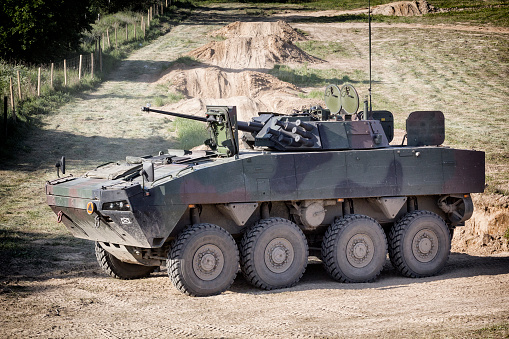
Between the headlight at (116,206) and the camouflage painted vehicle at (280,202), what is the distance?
1 centimetres

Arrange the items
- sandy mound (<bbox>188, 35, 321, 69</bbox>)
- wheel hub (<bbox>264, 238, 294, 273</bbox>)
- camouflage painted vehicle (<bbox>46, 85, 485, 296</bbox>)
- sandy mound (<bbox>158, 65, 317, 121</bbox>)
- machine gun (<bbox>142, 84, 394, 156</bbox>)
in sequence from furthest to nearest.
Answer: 1. sandy mound (<bbox>188, 35, 321, 69</bbox>)
2. sandy mound (<bbox>158, 65, 317, 121</bbox>)
3. machine gun (<bbox>142, 84, 394, 156</bbox>)
4. wheel hub (<bbox>264, 238, 294, 273</bbox>)
5. camouflage painted vehicle (<bbox>46, 85, 485, 296</bbox>)

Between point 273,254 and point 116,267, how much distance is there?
8.79 ft

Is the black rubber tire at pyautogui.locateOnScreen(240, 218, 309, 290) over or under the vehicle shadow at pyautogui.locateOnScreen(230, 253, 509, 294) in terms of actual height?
over

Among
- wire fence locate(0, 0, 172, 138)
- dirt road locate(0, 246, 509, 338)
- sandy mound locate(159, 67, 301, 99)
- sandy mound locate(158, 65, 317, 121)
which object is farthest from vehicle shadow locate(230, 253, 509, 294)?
sandy mound locate(159, 67, 301, 99)

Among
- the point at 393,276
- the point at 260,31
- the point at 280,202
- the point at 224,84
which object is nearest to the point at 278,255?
the point at 280,202

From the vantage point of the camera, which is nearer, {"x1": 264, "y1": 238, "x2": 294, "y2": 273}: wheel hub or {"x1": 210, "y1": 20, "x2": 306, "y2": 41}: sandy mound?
{"x1": 264, "y1": 238, "x2": 294, "y2": 273}: wheel hub

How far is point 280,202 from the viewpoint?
450 inches

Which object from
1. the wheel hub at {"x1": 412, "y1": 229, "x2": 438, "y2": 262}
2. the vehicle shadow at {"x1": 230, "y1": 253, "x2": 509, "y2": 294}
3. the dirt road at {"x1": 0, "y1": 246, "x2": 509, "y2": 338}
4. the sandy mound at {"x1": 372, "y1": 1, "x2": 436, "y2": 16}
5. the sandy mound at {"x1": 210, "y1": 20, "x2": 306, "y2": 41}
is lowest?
the vehicle shadow at {"x1": 230, "y1": 253, "x2": 509, "y2": 294}

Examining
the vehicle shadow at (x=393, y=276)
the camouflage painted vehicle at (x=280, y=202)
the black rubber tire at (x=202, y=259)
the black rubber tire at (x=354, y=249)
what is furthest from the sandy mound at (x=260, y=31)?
the black rubber tire at (x=202, y=259)

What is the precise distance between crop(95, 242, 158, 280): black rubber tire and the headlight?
1.84 meters

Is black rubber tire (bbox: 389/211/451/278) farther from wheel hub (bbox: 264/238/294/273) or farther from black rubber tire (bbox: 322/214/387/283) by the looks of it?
wheel hub (bbox: 264/238/294/273)

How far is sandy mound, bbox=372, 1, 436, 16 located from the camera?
54844mm

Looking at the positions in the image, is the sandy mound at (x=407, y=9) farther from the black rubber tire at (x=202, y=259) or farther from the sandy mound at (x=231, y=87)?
the black rubber tire at (x=202, y=259)

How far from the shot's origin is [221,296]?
10.3 m
